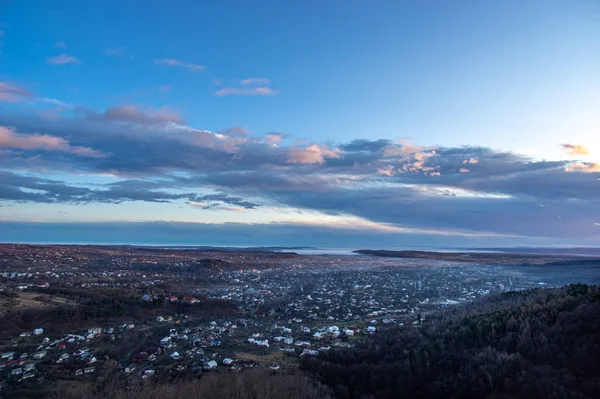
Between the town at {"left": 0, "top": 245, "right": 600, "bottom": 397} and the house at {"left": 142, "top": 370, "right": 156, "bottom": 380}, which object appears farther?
the town at {"left": 0, "top": 245, "right": 600, "bottom": 397}

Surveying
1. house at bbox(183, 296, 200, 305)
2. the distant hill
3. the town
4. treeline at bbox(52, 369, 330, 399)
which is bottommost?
the distant hill

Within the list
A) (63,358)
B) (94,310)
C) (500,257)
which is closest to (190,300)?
(94,310)

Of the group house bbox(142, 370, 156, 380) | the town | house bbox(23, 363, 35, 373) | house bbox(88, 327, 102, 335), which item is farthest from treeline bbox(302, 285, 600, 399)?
house bbox(88, 327, 102, 335)

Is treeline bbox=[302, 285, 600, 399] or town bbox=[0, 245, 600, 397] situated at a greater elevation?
treeline bbox=[302, 285, 600, 399]

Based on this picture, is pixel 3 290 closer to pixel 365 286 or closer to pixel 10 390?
pixel 10 390

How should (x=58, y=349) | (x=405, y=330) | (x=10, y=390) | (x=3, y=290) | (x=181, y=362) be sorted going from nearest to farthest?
(x=10, y=390), (x=181, y=362), (x=58, y=349), (x=405, y=330), (x=3, y=290)

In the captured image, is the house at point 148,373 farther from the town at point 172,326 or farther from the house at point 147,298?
the house at point 147,298

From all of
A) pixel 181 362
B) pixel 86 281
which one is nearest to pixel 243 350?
pixel 181 362

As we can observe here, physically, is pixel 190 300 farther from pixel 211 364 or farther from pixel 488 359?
pixel 488 359

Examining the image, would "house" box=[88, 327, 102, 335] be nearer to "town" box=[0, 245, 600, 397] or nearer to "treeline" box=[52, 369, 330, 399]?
"town" box=[0, 245, 600, 397]
